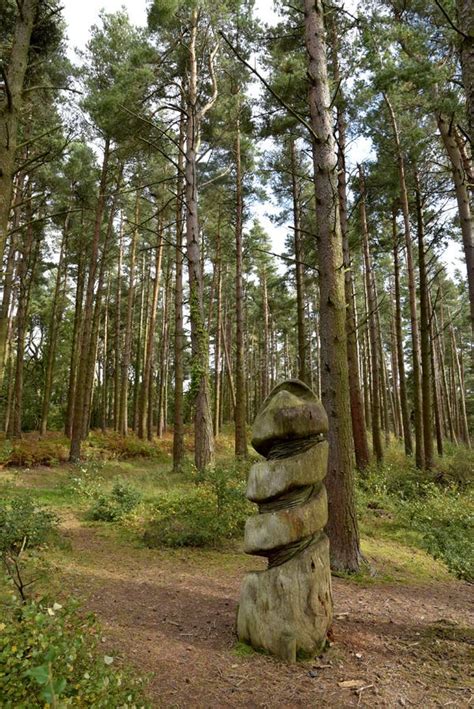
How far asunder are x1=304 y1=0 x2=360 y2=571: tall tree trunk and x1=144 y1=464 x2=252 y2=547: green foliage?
2.21 meters

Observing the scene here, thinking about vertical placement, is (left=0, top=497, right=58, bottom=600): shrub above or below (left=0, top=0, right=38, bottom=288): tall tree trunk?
below

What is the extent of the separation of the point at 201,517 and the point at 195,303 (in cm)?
579

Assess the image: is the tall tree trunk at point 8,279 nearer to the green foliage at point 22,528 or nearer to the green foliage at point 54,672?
the green foliage at point 22,528


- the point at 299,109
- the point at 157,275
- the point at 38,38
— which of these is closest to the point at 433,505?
the point at 299,109

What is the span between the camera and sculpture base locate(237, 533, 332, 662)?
3.50 m

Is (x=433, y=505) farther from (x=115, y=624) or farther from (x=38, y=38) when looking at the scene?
(x=38, y=38)

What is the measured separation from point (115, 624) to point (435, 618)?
3386mm

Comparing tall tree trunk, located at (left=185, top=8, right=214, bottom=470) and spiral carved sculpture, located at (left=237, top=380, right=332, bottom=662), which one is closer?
spiral carved sculpture, located at (left=237, top=380, right=332, bottom=662)

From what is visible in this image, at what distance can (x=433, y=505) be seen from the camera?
369 inches

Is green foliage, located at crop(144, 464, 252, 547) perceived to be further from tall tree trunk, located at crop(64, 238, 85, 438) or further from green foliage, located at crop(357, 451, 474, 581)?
tall tree trunk, located at crop(64, 238, 85, 438)

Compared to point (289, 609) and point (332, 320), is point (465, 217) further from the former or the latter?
point (289, 609)

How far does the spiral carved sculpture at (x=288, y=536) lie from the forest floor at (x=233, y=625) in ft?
0.67

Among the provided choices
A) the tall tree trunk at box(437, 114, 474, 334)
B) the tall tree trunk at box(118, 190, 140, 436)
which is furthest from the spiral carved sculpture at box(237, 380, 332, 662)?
the tall tree trunk at box(118, 190, 140, 436)

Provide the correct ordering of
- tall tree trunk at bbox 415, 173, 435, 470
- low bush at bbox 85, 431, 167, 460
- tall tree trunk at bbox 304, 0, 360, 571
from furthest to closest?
1. low bush at bbox 85, 431, 167, 460
2. tall tree trunk at bbox 415, 173, 435, 470
3. tall tree trunk at bbox 304, 0, 360, 571
